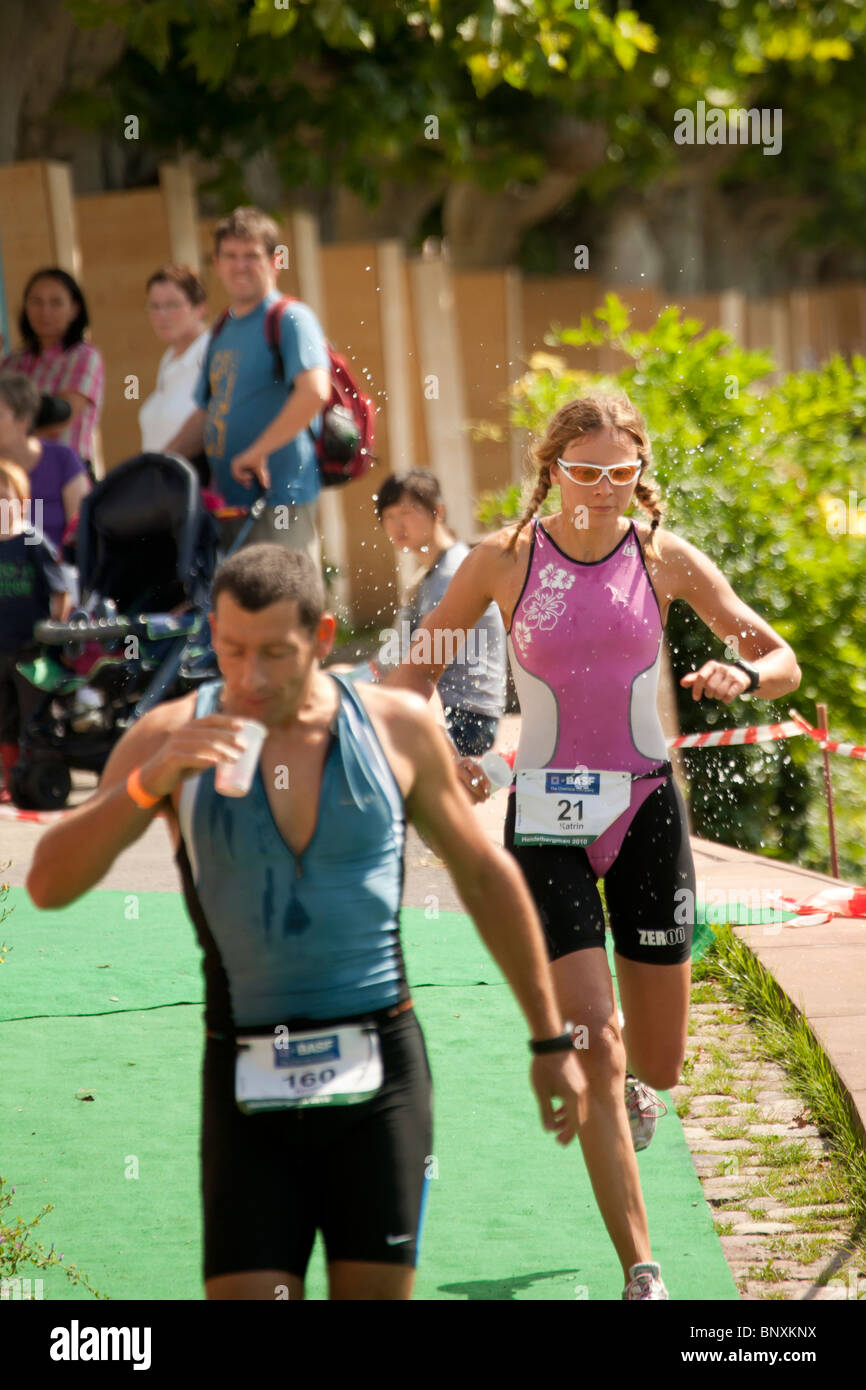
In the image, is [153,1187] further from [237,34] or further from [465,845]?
[237,34]

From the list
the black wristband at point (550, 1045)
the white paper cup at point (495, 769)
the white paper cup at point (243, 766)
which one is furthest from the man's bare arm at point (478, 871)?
the white paper cup at point (495, 769)

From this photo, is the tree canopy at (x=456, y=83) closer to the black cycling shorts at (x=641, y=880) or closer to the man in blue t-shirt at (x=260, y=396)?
the man in blue t-shirt at (x=260, y=396)

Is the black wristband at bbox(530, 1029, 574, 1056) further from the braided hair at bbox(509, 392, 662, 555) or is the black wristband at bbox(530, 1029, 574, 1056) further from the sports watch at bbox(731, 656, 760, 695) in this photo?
the braided hair at bbox(509, 392, 662, 555)

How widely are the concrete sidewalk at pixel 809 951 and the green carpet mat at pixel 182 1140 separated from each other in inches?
21.6

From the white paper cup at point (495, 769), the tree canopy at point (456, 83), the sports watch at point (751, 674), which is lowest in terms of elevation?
the white paper cup at point (495, 769)

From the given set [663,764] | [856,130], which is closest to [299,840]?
[663,764]

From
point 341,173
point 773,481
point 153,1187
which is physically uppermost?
point 341,173

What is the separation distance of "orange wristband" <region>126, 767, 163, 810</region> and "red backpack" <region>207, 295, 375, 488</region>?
5.44 meters

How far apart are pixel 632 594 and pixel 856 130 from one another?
2132cm

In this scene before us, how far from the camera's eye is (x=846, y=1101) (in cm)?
512

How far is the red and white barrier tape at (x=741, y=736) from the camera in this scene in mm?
7812

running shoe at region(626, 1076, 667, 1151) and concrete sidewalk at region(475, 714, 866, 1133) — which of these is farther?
concrete sidewalk at region(475, 714, 866, 1133)

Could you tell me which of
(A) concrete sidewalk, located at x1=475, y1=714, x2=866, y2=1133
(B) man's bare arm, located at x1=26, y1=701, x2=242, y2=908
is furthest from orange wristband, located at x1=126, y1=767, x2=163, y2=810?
(A) concrete sidewalk, located at x1=475, y1=714, x2=866, y2=1133

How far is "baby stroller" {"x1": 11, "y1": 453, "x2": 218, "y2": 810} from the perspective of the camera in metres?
8.41
